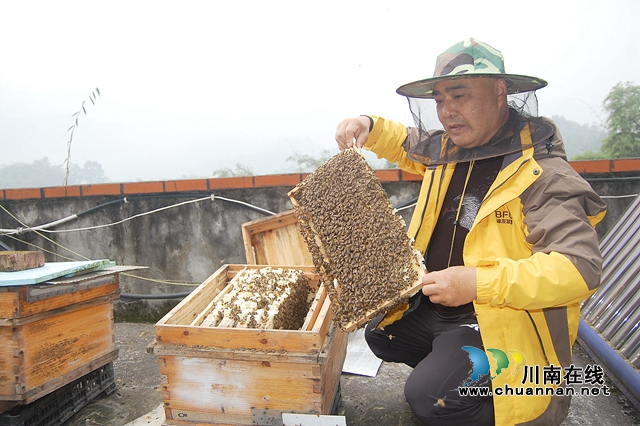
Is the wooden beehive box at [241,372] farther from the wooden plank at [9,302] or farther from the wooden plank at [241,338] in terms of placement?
the wooden plank at [9,302]

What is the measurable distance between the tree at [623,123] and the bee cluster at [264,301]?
9156mm

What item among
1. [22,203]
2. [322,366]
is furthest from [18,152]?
[322,366]

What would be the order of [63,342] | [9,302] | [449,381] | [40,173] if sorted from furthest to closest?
1. [40,173]
2. [63,342]
3. [9,302]
4. [449,381]

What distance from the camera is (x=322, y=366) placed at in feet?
7.86

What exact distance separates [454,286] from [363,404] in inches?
70.1

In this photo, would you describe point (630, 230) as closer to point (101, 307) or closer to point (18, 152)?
point (101, 307)

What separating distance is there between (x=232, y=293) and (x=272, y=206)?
234cm

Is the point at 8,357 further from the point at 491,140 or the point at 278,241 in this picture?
the point at 491,140

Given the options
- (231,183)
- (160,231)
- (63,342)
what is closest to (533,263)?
(63,342)

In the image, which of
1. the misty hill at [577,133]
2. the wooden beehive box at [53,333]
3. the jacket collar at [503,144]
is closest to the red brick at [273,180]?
the wooden beehive box at [53,333]

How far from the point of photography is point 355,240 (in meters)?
2.42

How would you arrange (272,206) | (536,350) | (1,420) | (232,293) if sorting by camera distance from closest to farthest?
(536,350)
(1,420)
(232,293)
(272,206)

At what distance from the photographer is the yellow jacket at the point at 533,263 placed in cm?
185

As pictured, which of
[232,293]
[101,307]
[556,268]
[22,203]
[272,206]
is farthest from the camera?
[22,203]
